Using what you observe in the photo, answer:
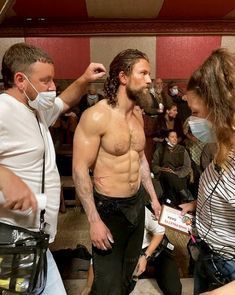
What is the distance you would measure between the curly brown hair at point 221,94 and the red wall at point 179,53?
16.4ft

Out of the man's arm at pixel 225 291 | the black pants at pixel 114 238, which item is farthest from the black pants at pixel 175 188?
the man's arm at pixel 225 291

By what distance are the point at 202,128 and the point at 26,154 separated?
0.72 m

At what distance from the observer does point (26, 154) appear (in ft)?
4.46

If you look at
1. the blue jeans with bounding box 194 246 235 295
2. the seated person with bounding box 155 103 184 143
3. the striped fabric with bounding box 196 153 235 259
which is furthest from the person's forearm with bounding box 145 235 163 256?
the seated person with bounding box 155 103 184 143

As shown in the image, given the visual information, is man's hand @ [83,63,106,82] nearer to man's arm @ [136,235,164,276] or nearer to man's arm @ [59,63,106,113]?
man's arm @ [59,63,106,113]

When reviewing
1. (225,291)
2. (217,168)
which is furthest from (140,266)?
(225,291)

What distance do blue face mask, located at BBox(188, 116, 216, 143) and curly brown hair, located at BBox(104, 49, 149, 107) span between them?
0.76m

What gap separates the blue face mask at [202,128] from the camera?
1.27 metres

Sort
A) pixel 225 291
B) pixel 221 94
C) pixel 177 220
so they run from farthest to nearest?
pixel 177 220 < pixel 221 94 < pixel 225 291

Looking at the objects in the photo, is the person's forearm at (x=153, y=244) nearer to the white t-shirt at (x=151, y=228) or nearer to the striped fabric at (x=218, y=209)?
the white t-shirt at (x=151, y=228)

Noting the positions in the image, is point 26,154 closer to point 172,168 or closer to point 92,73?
point 92,73

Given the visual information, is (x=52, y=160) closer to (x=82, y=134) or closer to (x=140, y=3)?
(x=82, y=134)

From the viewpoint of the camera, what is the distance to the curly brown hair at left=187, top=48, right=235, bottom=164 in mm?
1084

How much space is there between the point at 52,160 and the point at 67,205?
134 inches
